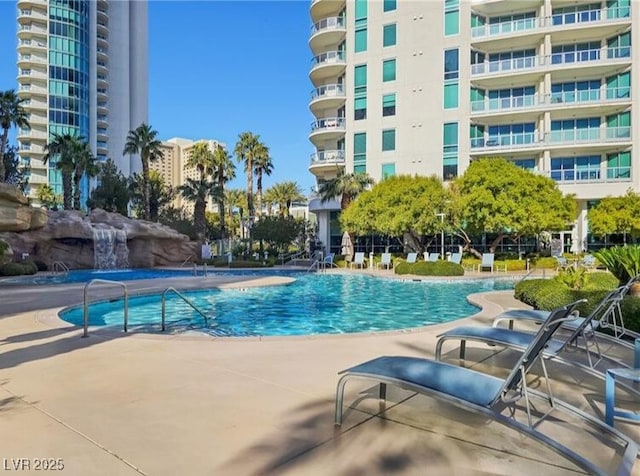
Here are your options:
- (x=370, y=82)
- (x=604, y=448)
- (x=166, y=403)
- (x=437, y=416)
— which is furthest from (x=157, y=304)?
(x=370, y=82)

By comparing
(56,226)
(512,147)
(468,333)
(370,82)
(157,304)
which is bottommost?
(157,304)

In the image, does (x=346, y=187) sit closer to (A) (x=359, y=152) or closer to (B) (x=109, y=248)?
(A) (x=359, y=152)

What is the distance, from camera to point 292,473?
2998 mm

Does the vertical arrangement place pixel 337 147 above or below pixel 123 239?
above

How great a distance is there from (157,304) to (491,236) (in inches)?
1183

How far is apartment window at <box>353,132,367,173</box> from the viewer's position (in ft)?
134

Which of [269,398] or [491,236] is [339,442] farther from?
[491,236]

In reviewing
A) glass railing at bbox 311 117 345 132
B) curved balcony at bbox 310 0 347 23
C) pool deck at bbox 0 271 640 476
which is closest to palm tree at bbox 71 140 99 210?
glass railing at bbox 311 117 345 132

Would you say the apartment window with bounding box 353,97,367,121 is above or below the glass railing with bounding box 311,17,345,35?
below

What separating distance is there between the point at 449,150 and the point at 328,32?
16070mm

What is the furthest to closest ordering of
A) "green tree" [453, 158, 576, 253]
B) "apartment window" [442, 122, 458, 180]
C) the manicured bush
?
1. "apartment window" [442, 122, 458, 180]
2. "green tree" [453, 158, 576, 253]
3. the manicured bush

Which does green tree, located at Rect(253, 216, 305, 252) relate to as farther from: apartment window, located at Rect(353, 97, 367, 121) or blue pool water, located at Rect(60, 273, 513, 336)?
blue pool water, located at Rect(60, 273, 513, 336)

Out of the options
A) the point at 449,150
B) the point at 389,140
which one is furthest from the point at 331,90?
the point at 449,150

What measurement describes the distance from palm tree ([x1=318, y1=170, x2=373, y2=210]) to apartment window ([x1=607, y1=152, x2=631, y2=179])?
1813 centimetres
